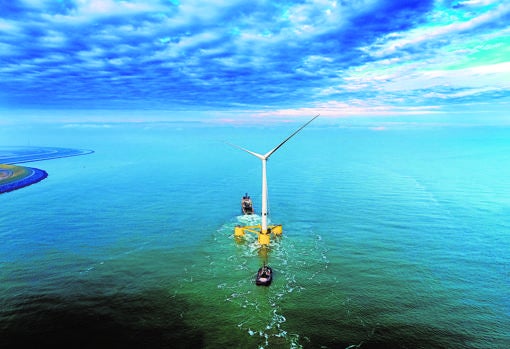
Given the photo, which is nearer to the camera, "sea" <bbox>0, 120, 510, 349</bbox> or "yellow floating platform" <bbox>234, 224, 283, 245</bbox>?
"sea" <bbox>0, 120, 510, 349</bbox>

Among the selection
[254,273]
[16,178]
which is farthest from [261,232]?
[16,178]

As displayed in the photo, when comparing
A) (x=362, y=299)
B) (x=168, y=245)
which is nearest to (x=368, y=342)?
(x=362, y=299)

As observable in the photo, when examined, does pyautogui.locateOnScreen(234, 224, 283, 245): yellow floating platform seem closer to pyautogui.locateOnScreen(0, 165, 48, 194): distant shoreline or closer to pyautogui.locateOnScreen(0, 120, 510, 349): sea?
pyautogui.locateOnScreen(0, 120, 510, 349): sea

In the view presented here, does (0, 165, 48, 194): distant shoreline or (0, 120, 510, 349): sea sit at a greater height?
(0, 165, 48, 194): distant shoreline

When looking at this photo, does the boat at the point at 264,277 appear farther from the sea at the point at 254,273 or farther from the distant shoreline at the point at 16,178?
the distant shoreline at the point at 16,178

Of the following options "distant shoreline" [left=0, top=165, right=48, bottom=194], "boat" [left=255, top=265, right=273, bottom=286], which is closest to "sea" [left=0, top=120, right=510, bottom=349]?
"boat" [left=255, top=265, right=273, bottom=286]

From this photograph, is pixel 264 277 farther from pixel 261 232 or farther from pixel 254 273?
pixel 261 232

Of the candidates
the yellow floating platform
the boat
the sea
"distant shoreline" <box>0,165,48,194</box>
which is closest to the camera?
the sea

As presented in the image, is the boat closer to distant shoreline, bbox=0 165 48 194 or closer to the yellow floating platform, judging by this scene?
the yellow floating platform

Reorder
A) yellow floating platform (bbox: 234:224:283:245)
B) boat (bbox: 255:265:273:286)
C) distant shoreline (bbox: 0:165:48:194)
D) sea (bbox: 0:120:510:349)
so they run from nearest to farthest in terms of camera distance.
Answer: sea (bbox: 0:120:510:349) < boat (bbox: 255:265:273:286) < yellow floating platform (bbox: 234:224:283:245) < distant shoreline (bbox: 0:165:48:194)

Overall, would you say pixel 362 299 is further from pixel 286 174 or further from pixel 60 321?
pixel 286 174
